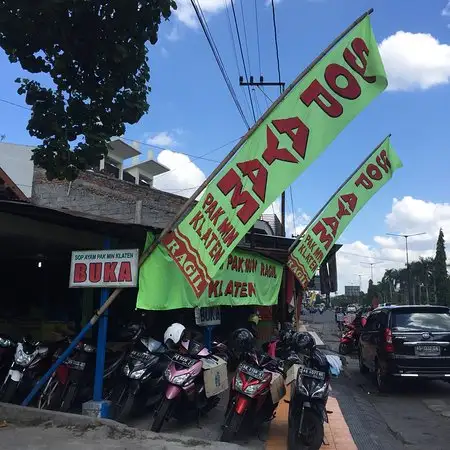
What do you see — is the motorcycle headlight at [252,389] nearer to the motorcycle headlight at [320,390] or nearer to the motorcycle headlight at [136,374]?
the motorcycle headlight at [320,390]

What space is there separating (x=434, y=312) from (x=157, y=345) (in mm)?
5849

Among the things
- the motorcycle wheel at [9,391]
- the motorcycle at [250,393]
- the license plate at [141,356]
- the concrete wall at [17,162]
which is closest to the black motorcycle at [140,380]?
the license plate at [141,356]

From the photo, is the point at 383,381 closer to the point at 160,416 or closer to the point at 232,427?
the point at 232,427

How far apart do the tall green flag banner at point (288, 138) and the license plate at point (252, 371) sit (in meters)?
1.31

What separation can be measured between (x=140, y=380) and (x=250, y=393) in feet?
4.53

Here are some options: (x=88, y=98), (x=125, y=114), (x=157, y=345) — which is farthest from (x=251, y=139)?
(x=157, y=345)

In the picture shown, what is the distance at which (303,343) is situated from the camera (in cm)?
601

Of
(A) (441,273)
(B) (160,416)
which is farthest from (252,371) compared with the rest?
(A) (441,273)

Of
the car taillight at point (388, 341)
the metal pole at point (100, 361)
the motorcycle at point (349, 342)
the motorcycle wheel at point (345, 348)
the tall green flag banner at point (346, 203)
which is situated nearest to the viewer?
the metal pole at point (100, 361)

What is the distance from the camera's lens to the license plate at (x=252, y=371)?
226 inches

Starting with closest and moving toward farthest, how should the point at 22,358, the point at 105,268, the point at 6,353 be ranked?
the point at 105,268, the point at 22,358, the point at 6,353

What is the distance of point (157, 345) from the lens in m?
6.63

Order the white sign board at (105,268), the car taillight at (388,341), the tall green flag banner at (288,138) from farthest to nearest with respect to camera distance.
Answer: the car taillight at (388,341) < the white sign board at (105,268) < the tall green flag banner at (288,138)

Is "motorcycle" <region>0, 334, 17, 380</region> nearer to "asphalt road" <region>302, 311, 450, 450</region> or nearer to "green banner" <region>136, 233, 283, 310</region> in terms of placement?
"green banner" <region>136, 233, 283, 310</region>
